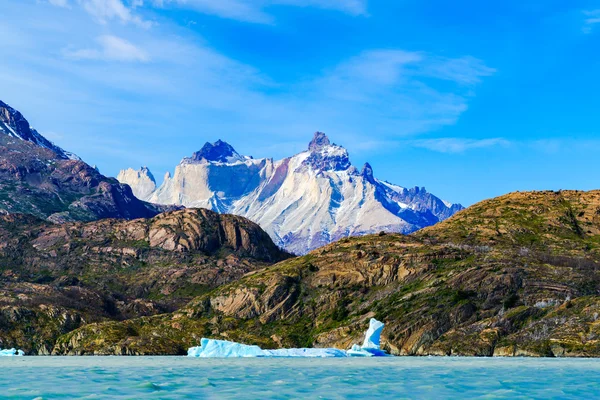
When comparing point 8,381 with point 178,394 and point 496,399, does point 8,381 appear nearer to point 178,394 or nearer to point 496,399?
point 178,394

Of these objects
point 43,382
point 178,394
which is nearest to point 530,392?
point 178,394

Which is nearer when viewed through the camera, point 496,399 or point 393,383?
point 496,399

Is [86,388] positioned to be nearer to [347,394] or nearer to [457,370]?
[347,394]

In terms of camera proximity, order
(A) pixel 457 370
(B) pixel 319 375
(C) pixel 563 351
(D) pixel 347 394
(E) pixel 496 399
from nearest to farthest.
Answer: (E) pixel 496 399, (D) pixel 347 394, (B) pixel 319 375, (A) pixel 457 370, (C) pixel 563 351

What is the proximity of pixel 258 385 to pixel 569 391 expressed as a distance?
36546 mm

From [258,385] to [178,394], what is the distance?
14.6m

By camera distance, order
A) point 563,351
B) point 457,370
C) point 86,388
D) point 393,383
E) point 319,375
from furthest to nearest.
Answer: point 563,351 → point 457,370 → point 319,375 → point 393,383 → point 86,388

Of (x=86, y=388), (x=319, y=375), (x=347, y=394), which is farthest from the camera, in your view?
(x=319, y=375)

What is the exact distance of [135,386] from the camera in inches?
3482

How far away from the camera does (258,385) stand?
9106 centimetres

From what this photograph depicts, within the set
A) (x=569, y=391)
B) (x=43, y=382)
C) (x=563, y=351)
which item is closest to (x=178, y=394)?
(x=43, y=382)

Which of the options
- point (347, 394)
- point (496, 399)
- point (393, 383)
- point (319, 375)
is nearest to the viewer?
point (496, 399)

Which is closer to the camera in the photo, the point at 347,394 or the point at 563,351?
the point at 347,394

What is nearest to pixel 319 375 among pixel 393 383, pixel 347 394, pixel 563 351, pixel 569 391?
pixel 393 383
